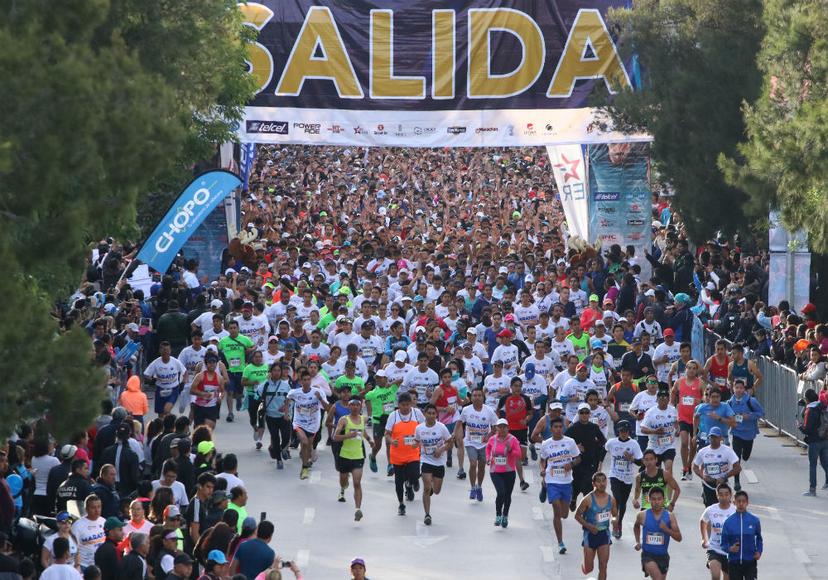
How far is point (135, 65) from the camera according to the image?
12.2m

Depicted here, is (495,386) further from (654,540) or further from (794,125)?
(654,540)

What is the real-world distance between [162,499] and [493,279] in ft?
47.1

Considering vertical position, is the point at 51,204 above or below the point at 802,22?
below

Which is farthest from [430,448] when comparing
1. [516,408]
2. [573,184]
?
[573,184]

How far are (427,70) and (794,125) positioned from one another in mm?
12013

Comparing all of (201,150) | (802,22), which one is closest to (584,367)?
(802,22)

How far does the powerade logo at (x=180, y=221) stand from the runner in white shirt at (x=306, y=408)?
487 cm

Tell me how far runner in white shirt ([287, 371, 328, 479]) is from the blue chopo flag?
15.4 feet

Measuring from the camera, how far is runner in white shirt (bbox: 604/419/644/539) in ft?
60.2

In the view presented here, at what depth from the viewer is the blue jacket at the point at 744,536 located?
1603 centimetres

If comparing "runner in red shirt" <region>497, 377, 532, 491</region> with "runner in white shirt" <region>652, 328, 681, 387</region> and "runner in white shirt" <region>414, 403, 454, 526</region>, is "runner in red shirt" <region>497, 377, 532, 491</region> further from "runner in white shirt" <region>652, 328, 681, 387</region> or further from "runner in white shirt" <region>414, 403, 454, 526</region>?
"runner in white shirt" <region>652, 328, 681, 387</region>

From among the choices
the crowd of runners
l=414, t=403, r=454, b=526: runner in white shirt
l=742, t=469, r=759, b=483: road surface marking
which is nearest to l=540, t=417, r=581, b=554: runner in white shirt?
the crowd of runners

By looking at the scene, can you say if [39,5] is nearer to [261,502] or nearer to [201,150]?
[261,502]

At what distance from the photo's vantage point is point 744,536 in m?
16.0
